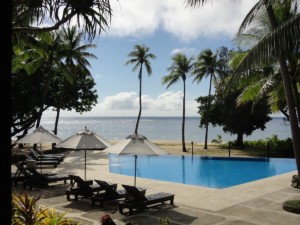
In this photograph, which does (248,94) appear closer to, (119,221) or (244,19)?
(244,19)

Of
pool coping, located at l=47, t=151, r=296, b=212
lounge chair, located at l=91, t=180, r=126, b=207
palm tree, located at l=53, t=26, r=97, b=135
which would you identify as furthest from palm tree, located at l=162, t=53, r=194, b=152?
lounge chair, located at l=91, t=180, r=126, b=207

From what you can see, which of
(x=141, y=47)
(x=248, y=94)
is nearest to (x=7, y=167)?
(x=248, y=94)

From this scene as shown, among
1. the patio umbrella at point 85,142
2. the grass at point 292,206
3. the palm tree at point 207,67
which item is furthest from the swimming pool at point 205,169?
the palm tree at point 207,67

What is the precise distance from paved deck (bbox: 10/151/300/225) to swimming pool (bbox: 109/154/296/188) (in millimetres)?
4067

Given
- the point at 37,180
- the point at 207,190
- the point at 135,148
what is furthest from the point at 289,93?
the point at 37,180

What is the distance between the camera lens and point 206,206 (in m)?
11.1

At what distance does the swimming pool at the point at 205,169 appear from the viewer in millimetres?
19913

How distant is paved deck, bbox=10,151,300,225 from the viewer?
31.1 feet

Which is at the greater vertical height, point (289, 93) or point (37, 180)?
point (289, 93)

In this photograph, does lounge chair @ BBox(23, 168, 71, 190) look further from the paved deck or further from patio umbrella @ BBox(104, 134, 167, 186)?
patio umbrella @ BBox(104, 134, 167, 186)

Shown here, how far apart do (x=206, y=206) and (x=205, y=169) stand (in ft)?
40.2

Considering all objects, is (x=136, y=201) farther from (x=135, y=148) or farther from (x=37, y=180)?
(x=37, y=180)

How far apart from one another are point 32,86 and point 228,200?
75.3 ft

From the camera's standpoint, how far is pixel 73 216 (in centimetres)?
982
